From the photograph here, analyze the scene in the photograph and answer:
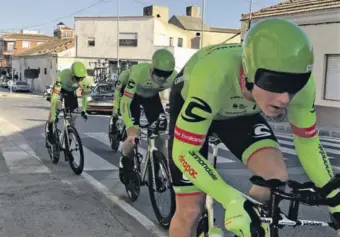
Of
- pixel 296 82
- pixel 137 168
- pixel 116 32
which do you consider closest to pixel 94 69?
pixel 116 32

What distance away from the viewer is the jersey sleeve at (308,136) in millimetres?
2539

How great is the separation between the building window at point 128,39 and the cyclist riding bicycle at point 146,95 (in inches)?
1650

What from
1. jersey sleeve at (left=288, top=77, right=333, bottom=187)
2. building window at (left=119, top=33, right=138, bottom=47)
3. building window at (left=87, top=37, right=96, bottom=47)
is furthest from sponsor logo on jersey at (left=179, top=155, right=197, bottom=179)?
building window at (left=87, top=37, right=96, bottom=47)

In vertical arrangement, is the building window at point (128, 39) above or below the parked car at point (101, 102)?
above

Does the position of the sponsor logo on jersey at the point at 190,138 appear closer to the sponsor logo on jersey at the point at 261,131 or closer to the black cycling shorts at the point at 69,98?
the sponsor logo on jersey at the point at 261,131

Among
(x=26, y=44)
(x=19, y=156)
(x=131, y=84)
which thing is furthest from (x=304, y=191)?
(x=26, y=44)

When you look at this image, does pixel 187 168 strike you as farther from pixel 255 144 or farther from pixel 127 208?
pixel 127 208

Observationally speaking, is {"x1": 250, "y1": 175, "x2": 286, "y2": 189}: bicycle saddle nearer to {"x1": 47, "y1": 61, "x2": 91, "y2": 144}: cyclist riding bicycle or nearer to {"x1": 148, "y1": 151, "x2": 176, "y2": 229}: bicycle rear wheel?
{"x1": 148, "y1": 151, "x2": 176, "y2": 229}: bicycle rear wheel

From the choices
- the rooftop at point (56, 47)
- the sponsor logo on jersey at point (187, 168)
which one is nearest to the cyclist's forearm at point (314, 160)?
the sponsor logo on jersey at point (187, 168)

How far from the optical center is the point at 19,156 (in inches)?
342

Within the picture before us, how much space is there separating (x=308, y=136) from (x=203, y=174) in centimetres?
76

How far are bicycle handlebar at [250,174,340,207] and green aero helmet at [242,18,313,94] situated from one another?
1.34 feet

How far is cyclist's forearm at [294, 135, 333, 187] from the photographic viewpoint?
2.51m

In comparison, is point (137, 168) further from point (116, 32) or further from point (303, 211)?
point (116, 32)
